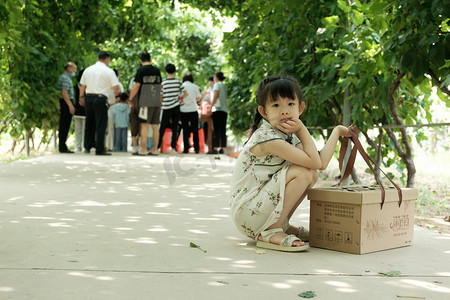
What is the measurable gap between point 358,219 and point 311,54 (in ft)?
13.4

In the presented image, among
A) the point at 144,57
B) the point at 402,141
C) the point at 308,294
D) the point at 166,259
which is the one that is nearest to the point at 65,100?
the point at 144,57

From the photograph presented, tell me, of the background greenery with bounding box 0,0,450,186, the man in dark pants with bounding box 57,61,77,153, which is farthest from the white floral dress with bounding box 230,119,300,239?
the man in dark pants with bounding box 57,61,77,153

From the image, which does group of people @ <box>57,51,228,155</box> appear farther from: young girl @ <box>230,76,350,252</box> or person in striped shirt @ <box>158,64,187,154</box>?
young girl @ <box>230,76,350,252</box>

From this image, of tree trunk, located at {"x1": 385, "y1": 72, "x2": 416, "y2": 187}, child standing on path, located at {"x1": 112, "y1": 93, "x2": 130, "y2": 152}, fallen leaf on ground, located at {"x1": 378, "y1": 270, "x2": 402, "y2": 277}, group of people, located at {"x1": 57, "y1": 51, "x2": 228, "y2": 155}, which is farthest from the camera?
child standing on path, located at {"x1": 112, "y1": 93, "x2": 130, "y2": 152}

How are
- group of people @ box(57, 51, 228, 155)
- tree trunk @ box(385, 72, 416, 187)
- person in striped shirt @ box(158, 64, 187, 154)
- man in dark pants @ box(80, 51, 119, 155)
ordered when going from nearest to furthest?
tree trunk @ box(385, 72, 416, 187)
man in dark pants @ box(80, 51, 119, 155)
group of people @ box(57, 51, 228, 155)
person in striped shirt @ box(158, 64, 187, 154)

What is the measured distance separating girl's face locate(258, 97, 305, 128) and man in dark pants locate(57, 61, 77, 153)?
940 centimetres

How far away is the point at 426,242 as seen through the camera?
4430 mm

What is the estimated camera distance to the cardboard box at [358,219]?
12.6ft

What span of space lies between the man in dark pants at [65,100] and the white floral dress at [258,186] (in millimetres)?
9307

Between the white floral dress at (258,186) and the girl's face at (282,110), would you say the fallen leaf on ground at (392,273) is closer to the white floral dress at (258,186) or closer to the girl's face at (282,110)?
the white floral dress at (258,186)

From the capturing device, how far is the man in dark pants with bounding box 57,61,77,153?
12844mm

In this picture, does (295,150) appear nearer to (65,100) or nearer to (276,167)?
(276,167)

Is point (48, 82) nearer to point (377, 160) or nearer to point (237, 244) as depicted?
point (377, 160)

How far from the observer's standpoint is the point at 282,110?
4.03 m
